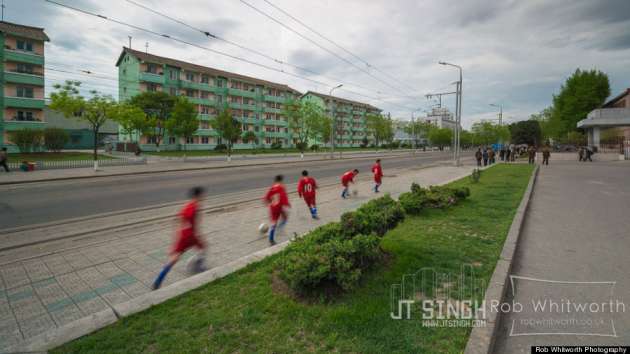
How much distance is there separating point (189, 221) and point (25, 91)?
4830 cm

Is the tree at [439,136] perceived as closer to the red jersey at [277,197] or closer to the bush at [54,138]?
the bush at [54,138]

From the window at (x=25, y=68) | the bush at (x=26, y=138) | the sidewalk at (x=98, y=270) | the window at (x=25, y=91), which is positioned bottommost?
the sidewalk at (x=98, y=270)

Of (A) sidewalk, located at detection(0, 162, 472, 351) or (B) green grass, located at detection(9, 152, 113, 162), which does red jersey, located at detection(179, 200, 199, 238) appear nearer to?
(A) sidewalk, located at detection(0, 162, 472, 351)

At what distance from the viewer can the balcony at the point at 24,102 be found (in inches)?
1419

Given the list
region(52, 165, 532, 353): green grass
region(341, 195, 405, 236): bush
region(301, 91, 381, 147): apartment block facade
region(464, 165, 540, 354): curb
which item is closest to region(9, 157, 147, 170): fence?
region(52, 165, 532, 353): green grass

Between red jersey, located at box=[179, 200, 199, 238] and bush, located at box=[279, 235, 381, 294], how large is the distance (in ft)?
5.20

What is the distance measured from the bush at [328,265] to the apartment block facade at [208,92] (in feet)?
163

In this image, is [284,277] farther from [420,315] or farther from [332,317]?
[420,315]

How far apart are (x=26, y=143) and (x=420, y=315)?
45.6 metres

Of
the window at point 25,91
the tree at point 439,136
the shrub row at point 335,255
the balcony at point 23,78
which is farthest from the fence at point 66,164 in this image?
the tree at point 439,136

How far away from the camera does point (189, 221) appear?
4754 millimetres

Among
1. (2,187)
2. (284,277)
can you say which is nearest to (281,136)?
(2,187)

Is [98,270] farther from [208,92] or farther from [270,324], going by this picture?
[208,92]

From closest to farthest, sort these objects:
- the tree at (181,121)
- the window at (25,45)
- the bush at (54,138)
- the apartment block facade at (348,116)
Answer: the tree at (181,121), the bush at (54,138), the window at (25,45), the apartment block facade at (348,116)
